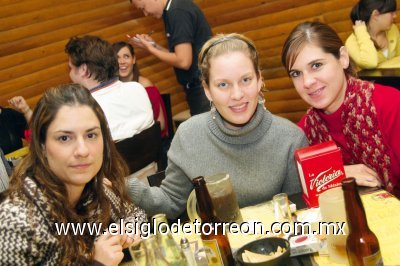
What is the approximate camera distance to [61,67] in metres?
4.62

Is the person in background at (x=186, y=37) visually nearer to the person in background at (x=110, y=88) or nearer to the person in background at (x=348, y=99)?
the person in background at (x=110, y=88)

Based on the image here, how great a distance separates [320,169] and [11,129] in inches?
114

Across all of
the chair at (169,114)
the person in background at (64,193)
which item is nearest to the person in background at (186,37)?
the chair at (169,114)

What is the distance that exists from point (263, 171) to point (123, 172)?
580 mm

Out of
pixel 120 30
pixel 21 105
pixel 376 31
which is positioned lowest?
pixel 376 31

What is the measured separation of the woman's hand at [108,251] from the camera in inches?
60.2

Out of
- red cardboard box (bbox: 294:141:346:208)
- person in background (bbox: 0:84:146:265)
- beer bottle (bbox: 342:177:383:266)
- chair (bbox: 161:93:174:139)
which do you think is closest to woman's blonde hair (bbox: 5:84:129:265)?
person in background (bbox: 0:84:146:265)

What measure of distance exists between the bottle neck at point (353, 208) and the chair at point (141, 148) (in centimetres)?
177

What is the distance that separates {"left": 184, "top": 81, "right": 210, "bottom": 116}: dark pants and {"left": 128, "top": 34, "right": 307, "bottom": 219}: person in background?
1886mm

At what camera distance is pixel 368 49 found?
3830 millimetres

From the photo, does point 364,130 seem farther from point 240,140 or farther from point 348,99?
point 240,140

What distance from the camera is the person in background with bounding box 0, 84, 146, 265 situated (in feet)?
5.00

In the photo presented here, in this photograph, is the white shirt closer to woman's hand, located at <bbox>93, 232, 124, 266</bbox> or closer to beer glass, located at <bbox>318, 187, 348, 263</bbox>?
woman's hand, located at <bbox>93, 232, 124, 266</bbox>

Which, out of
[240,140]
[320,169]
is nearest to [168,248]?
[320,169]
